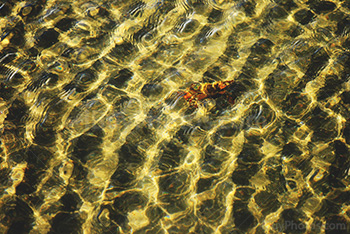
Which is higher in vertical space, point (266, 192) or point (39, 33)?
point (39, 33)

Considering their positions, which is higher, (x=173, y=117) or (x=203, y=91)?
(x=203, y=91)

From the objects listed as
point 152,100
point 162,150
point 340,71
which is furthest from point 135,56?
point 340,71

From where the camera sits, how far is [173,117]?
131 inches

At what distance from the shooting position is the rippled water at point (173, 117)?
9.49ft

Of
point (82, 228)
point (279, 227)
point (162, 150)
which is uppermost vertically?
point (162, 150)

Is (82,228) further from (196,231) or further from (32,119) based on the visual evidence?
(32,119)

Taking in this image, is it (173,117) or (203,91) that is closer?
(173,117)

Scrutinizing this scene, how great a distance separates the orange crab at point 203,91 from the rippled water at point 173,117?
34 mm

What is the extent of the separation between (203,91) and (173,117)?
44 centimetres

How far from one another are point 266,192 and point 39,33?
3196 mm

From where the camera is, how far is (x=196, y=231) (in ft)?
9.14

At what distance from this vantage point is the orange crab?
342cm

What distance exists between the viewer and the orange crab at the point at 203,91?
135 inches

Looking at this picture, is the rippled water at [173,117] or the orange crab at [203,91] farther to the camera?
the orange crab at [203,91]
